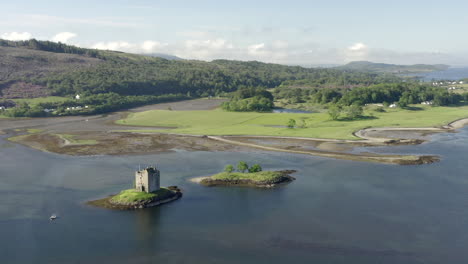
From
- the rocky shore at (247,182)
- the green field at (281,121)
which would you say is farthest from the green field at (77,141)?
the rocky shore at (247,182)

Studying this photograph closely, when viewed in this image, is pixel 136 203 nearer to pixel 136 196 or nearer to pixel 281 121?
pixel 136 196

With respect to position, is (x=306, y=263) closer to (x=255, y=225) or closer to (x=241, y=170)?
(x=255, y=225)

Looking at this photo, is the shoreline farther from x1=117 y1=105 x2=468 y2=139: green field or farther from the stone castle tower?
the stone castle tower

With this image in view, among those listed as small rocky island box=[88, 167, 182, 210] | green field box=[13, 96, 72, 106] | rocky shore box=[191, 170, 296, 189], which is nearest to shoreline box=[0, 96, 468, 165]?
rocky shore box=[191, 170, 296, 189]

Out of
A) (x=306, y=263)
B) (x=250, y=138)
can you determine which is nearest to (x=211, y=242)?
(x=306, y=263)

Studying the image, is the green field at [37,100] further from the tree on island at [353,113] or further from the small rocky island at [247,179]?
the small rocky island at [247,179]

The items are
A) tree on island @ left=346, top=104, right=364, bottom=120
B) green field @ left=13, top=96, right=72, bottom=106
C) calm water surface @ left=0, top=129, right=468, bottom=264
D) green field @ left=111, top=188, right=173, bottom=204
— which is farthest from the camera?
green field @ left=13, top=96, right=72, bottom=106
